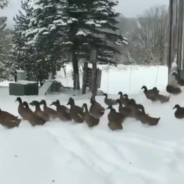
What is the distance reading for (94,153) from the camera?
4.55 metres

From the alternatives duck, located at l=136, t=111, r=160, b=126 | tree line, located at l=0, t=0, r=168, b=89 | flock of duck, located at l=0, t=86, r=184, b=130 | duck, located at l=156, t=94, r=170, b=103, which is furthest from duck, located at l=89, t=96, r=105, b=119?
tree line, located at l=0, t=0, r=168, b=89

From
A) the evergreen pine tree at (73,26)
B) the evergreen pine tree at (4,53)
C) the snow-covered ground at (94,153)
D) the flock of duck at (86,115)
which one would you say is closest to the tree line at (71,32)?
the evergreen pine tree at (73,26)

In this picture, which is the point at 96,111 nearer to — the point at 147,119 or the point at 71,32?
the point at 147,119

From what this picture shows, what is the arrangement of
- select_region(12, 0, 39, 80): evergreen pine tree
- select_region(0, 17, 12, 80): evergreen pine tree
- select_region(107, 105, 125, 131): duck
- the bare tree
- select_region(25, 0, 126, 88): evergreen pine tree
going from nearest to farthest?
1. select_region(107, 105, 125, 131): duck
2. select_region(25, 0, 126, 88): evergreen pine tree
3. select_region(12, 0, 39, 80): evergreen pine tree
4. select_region(0, 17, 12, 80): evergreen pine tree
5. the bare tree

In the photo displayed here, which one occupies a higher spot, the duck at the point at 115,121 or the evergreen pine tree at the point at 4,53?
the evergreen pine tree at the point at 4,53

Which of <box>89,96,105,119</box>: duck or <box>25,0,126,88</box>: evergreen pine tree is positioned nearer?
<box>89,96,105,119</box>: duck

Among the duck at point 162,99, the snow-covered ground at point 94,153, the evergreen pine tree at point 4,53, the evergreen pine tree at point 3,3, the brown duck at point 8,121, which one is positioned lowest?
the snow-covered ground at point 94,153

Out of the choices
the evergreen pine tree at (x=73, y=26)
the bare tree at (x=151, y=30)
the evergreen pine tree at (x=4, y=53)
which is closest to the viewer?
the evergreen pine tree at (x=73, y=26)

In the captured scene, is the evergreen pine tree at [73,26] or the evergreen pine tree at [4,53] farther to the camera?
the evergreen pine tree at [4,53]

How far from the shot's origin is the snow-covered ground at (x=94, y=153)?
150 inches

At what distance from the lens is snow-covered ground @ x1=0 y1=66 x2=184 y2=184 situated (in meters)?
3.80

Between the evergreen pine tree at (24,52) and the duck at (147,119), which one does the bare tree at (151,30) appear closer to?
the evergreen pine tree at (24,52)

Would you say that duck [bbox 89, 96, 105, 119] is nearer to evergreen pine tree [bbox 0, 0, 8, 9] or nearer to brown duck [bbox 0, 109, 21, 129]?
brown duck [bbox 0, 109, 21, 129]

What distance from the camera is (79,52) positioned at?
12.4 metres
